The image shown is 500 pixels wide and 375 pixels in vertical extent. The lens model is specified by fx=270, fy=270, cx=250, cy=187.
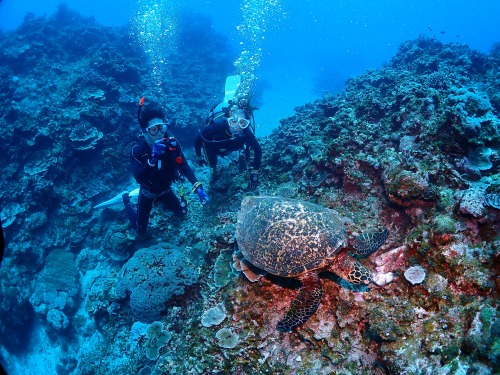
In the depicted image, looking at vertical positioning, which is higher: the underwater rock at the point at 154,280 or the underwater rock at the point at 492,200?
the underwater rock at the point at 492,200

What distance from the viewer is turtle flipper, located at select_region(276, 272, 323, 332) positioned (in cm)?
339

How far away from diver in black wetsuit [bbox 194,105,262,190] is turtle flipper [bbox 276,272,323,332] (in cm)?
346

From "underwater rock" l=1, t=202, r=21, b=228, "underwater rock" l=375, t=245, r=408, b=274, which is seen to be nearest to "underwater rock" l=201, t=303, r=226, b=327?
"underwater rock" l=375, t=245, r=408, b=274

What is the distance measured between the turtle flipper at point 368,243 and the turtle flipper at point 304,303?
731 millimetres

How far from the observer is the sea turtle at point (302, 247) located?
350 cm

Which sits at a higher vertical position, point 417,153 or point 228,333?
point 417,153

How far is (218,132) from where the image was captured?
23.3 feet

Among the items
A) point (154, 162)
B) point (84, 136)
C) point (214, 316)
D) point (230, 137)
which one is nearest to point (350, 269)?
point (214, 316)

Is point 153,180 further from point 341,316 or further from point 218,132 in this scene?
point 341,316

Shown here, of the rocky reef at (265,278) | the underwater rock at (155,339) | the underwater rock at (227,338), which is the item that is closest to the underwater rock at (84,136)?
the rocky reef at (265,278)

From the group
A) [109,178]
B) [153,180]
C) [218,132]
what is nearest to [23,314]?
[109,178]

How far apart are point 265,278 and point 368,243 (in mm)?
1602

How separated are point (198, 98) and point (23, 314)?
44.5 feet

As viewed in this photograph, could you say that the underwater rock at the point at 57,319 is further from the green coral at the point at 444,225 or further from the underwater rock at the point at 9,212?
the green coral at the point at 444,225
